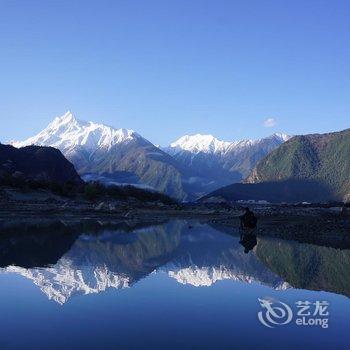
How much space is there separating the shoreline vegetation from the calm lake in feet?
32.2

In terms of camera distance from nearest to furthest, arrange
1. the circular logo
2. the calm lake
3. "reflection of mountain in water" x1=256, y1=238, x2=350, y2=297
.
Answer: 1. the calm lake
2. the circular logo
3. "reflection of mountain in water" x1=256, y1=238, x2=350, y2=297

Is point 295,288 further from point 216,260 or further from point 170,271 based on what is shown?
point 216,260

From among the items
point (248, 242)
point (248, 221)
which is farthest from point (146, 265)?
point (248, 221)

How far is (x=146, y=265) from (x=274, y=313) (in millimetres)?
12224

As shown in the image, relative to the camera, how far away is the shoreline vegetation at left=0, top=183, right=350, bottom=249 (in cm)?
4737

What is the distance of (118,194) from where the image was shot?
162 metres

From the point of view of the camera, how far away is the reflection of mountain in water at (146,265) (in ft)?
69.2

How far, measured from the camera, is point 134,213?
88062 mm

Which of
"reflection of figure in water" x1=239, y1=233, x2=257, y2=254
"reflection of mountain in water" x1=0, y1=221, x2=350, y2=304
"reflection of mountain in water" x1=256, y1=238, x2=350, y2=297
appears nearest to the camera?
"reflection of mountain in water" x1=0, y1=221, x2=350, y2=304

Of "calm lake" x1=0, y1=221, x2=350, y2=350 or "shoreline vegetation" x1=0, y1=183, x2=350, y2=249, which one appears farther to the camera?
"shoreline vegetation" x1=0, y1=183, x2=350, y2=249

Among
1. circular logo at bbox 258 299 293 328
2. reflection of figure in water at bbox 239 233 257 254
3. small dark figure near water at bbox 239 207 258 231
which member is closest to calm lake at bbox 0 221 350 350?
circular logo at bbox 258 299 293 328

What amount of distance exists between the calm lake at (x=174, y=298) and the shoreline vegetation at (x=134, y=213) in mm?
9809

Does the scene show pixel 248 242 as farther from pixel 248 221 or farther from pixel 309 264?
pixel 309 264

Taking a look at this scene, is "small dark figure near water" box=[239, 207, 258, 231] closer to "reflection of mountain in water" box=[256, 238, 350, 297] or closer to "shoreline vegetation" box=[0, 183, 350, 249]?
"shoreline vegetation" box=[0, 183, 350, 249]
